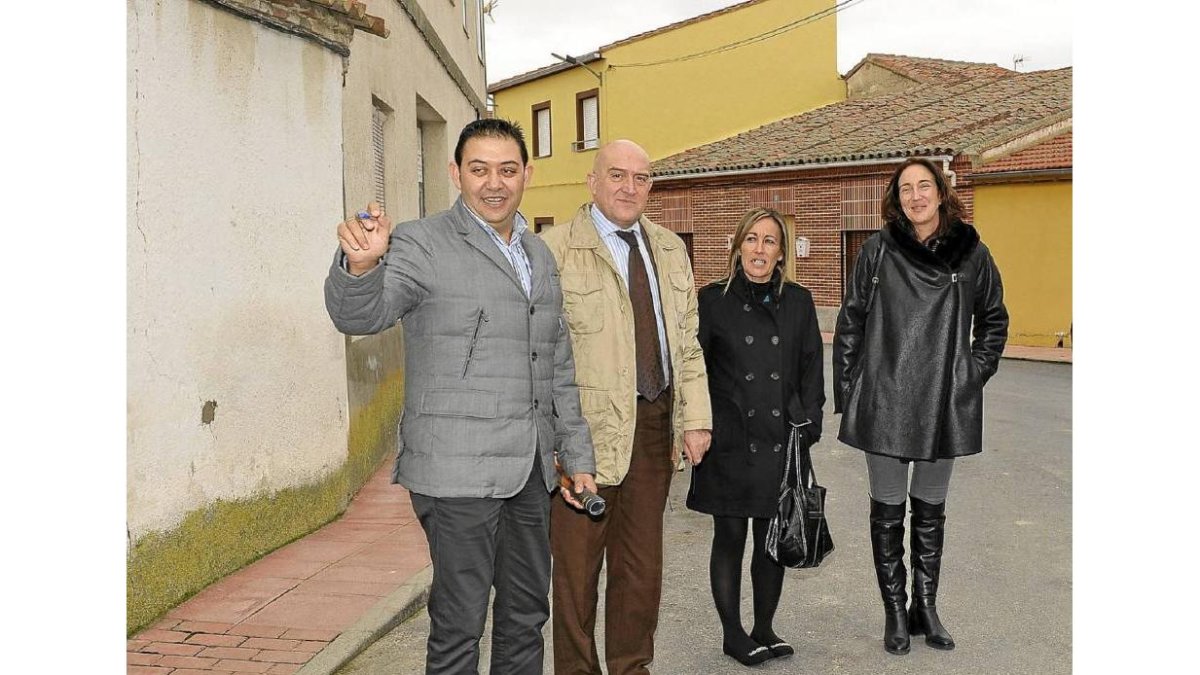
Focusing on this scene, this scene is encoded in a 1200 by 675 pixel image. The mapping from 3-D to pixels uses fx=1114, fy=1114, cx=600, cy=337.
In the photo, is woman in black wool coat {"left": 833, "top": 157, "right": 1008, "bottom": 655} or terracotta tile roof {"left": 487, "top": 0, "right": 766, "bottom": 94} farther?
terracotta tile roof {"left": 487, "top": 0, "right": 766, "bottom": 94}

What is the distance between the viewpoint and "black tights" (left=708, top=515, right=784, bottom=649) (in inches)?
177

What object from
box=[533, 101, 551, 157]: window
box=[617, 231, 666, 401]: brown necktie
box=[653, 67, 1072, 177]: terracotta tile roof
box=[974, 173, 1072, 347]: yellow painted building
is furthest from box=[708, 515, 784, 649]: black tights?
box=[533, 101, 551, 157]: window

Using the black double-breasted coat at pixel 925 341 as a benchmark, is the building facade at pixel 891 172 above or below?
above

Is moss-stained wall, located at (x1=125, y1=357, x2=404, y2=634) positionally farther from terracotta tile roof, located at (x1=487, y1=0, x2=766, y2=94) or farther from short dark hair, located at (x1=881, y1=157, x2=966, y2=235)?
terracotta tile roof, located at (x1=487, y1=0, x2=766, y2=94)

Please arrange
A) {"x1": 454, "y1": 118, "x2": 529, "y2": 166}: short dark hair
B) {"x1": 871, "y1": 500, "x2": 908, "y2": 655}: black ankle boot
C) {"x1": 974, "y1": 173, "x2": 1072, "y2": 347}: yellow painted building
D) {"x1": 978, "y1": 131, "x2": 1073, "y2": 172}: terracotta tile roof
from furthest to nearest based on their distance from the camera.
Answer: {"x1": 978, "y1": 131, "x2": 1073, "y2": 172}: terracotta tile roof, {"x1": 974, "y1": 173, "x2": 1072, "y2": 347}: yellow painted building, {"x1": 871, "y1": 500, "x2": 908, "y2": 655}: black ankle boot, {"x1": 454, "y1": 118, "x2": 529, "y2": 166}: short dark hair

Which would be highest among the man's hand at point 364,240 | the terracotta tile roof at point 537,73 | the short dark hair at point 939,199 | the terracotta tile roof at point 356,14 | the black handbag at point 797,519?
the terracotta tile roof at point 537,73

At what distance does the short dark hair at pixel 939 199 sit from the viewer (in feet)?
15.1

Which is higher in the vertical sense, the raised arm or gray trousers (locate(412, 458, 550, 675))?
the raised arm

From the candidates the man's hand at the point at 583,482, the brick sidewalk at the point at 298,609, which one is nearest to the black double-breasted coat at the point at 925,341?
the man's hand at the point at 583,482

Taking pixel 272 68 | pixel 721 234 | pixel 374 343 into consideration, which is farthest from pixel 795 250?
pixel 272 68

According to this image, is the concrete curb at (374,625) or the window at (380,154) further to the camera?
the window at (380,154)

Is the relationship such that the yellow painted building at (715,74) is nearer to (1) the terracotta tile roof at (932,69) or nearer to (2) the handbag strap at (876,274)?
(1) the terracotta tile roof at (932,69)

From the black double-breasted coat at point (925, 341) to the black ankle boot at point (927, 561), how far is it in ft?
0.91

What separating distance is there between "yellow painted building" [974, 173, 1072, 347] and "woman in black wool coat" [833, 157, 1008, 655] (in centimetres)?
1519
